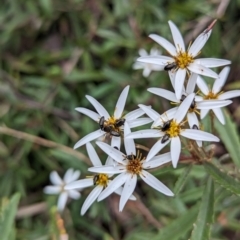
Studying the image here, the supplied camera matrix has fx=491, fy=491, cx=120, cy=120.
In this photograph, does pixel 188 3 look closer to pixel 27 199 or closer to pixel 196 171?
pixel 196 171

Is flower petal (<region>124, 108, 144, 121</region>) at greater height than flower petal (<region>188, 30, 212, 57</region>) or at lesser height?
lesser

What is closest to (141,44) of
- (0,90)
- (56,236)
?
(0,90)

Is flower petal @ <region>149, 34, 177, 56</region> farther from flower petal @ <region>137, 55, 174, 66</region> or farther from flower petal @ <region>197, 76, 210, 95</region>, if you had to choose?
flower petal @ <region>197, 76, 210, 95</region>

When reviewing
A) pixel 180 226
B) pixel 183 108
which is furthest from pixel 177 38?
pixel 180 226

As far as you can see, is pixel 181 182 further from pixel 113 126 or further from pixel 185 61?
pixel 185 61

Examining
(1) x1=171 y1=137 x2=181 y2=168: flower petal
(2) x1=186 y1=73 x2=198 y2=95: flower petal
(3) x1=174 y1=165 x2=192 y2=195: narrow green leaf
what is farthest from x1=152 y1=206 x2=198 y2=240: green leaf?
(2) x1=186 y1=73 x2=198 y2=95: flower petal

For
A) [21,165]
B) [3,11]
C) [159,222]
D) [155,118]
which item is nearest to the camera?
[155,118]

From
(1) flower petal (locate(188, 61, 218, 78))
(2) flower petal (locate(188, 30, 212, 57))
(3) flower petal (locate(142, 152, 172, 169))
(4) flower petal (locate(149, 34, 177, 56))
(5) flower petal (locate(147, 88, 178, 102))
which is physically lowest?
(3) flower petal (locate(142, 152, 172, 169))
